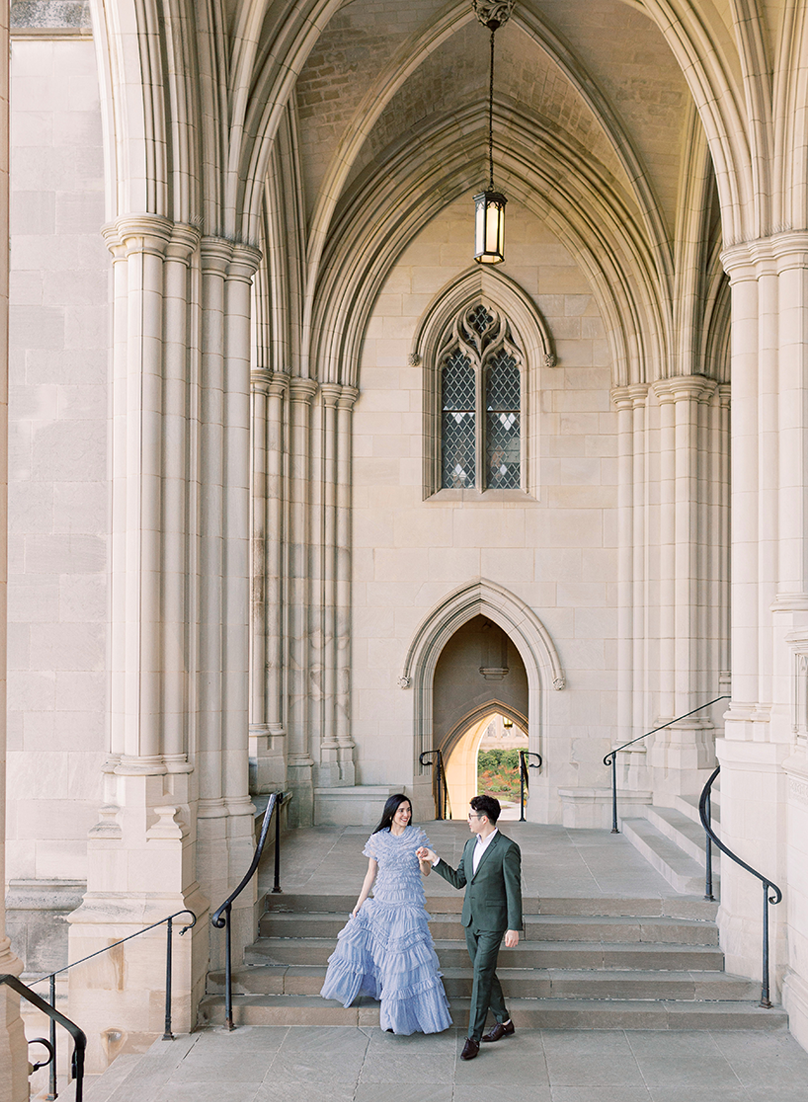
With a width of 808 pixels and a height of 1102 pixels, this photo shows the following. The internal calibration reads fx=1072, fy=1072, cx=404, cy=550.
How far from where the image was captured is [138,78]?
7.28 m

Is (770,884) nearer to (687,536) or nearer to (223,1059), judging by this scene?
(223,1059)

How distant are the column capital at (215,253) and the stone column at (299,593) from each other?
4.55 m

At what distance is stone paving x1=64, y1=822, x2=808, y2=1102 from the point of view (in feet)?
19.4

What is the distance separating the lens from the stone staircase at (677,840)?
344 inches

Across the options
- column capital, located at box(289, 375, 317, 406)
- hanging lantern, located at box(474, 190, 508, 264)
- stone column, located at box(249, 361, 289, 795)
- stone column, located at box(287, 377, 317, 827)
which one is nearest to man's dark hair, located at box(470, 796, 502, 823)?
hanging lantern, located at box(474, 190, 508, 264)

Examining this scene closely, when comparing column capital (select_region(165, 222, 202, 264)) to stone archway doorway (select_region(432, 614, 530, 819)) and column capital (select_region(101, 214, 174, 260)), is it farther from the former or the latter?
stone archway doorway (select_region(432, 614, 530, 819))

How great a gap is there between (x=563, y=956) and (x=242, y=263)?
5579mm

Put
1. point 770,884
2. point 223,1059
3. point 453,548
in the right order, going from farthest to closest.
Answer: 1. point 453,548
2. point 770,884
3. point 223,1059

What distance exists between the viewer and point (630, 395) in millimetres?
12562

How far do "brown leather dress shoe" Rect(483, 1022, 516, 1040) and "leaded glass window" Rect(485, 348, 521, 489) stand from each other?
7.51m

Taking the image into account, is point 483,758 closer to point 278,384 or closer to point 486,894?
point 278,384

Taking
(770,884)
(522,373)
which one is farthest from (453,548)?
(770,884)

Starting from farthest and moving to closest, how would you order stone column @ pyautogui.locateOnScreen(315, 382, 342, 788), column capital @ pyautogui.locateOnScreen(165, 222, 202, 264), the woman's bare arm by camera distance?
stone column @ pyautogui.locateOnScreen(315, 382, 342, 788)
column capital @ pyautogui.locateOnScreen(165, 222, 202, 264)
the woman's bare arm

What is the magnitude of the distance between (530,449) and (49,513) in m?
6.59
